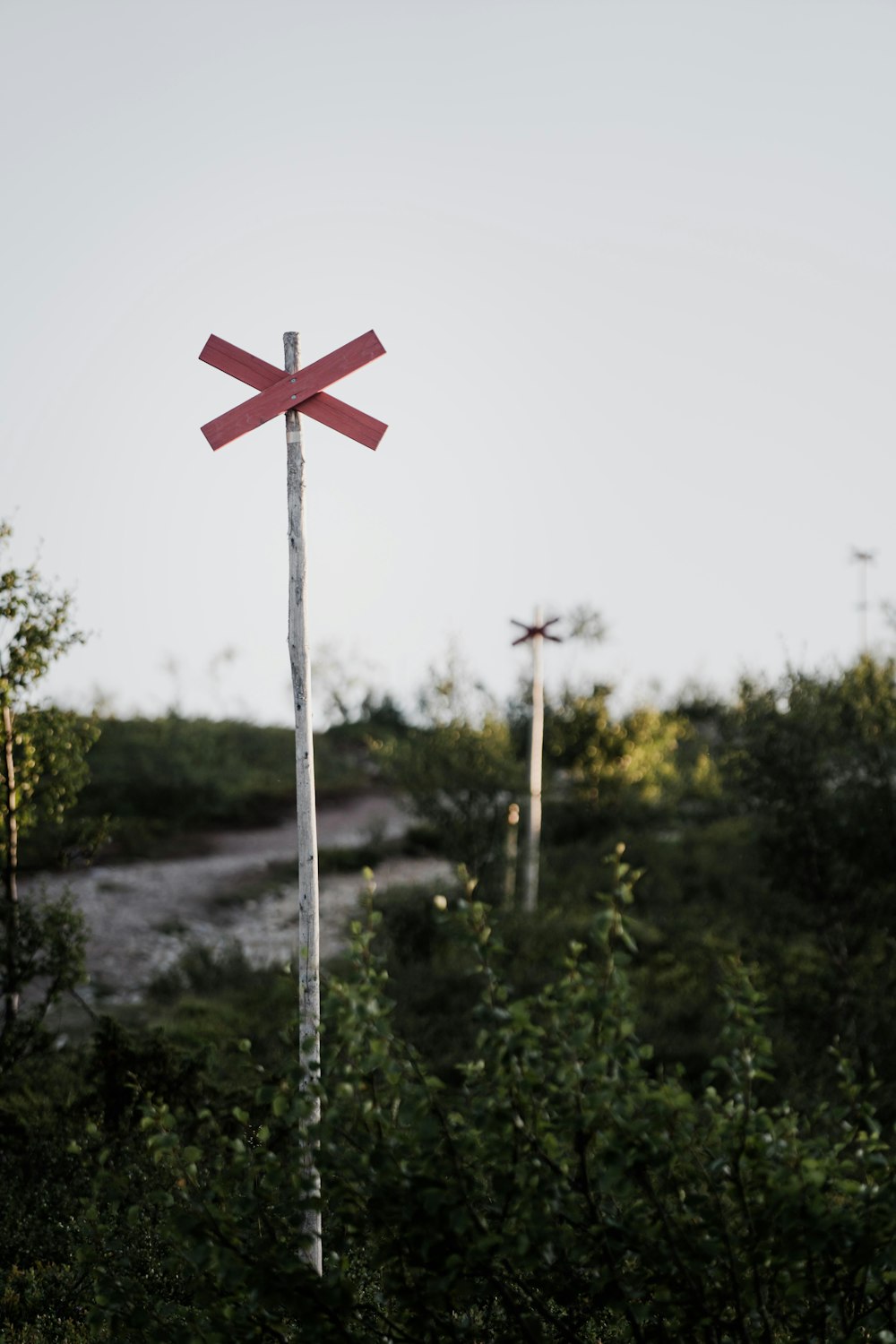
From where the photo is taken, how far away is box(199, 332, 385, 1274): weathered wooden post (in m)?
6.85

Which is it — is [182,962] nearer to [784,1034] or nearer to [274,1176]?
[784,1034]

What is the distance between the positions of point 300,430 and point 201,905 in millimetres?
17776

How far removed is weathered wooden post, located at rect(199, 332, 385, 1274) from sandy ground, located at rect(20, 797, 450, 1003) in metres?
11.4

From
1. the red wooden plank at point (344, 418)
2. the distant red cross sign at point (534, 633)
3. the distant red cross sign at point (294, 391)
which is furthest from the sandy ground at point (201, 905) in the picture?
the red wooden plank at point (344, 418)

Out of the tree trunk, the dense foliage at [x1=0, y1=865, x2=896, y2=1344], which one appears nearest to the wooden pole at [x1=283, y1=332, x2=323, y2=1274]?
the dense foliage at [x1=0, y1=865, x2=896, y2=1344]

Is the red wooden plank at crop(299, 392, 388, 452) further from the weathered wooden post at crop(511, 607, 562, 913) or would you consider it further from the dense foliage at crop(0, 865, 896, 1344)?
the weathered wooden post at crop(511, 607, 562, 913)

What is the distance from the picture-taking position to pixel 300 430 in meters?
7.11

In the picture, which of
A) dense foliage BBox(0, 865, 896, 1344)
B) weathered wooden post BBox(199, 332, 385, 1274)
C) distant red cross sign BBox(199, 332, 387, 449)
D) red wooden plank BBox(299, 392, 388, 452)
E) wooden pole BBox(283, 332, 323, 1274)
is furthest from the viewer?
red wooden plank BBox(299, 392, 388, 452)

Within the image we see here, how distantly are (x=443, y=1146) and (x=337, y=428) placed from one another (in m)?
4.82

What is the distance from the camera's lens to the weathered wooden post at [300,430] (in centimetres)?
685

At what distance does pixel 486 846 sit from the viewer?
819 inches

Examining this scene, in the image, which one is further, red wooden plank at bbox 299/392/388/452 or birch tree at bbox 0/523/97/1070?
birch tree at bbox 0/523/97/1070

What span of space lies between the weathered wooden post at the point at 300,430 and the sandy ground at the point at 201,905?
1135cm

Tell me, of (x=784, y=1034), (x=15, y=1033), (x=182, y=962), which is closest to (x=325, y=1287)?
(x=15, y=1033)
